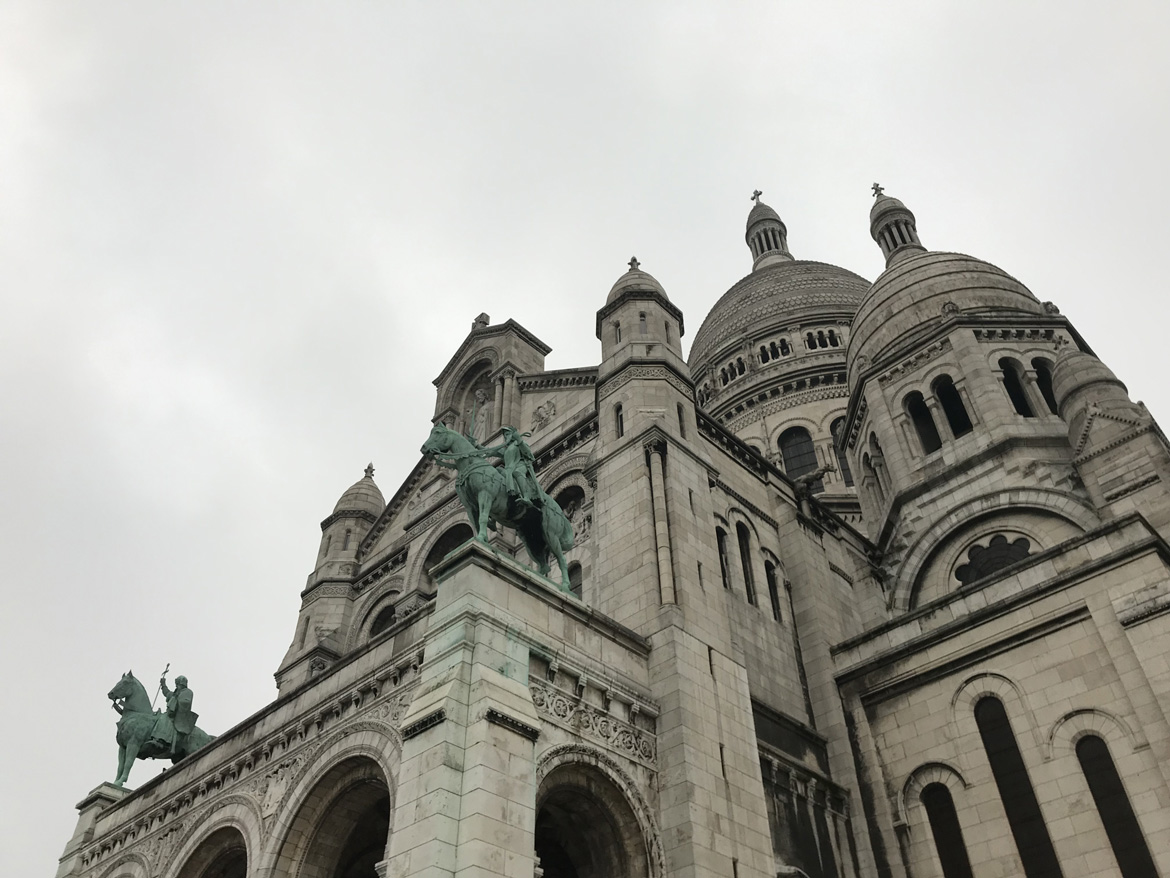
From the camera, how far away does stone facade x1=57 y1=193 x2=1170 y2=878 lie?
1628cm

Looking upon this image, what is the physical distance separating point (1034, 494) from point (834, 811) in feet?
39.3

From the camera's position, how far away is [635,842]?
1653 cm

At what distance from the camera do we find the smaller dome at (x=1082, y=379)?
89.0ft

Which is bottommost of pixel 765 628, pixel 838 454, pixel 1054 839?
pixel 1054 839

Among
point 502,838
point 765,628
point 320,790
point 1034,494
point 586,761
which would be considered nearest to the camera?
point 502,838

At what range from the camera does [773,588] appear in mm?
25281

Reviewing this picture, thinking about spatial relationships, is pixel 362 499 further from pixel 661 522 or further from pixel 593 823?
pixel 593 823

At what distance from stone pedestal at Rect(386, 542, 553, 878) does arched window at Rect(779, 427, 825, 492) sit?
33.4 m

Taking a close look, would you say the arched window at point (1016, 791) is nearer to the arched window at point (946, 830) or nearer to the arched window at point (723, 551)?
the arched window at point (946, 830)

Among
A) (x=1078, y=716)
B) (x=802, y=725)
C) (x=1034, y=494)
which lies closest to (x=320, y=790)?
(x=802, y=725)

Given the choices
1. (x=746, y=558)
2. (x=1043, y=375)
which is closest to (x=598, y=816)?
(x=746, y=558)

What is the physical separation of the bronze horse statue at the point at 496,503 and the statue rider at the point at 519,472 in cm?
5

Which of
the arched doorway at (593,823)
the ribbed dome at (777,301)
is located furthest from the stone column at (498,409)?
the ribbed dome at (777,301)

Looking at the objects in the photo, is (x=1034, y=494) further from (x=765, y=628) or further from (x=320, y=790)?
(x=320, y=790)
